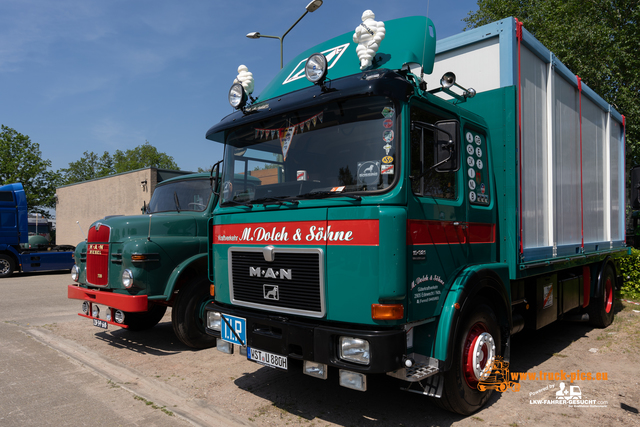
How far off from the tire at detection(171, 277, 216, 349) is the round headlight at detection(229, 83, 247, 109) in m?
2.70

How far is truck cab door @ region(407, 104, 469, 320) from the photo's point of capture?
3346mm

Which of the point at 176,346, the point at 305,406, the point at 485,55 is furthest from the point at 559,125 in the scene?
the point at 176,346

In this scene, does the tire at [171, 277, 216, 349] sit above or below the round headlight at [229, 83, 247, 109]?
below

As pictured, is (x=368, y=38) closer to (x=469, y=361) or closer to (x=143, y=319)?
(x=469, y=361)

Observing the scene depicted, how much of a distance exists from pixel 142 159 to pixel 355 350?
77305mm

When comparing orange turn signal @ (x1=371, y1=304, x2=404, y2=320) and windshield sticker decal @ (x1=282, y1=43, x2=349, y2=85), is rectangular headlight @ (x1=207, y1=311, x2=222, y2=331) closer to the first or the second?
orange turn signal @ (x1=371, y1=304, x2=404, y2=320)

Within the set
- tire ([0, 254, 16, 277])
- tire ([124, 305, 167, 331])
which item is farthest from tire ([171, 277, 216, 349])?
tire ([0, 254, 16, 277])

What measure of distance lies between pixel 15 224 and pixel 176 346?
13230mm

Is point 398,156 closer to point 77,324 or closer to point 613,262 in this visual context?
point 613,262

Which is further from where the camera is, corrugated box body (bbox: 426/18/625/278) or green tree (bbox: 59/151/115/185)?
green tree (bbox: 59/151/115/185)

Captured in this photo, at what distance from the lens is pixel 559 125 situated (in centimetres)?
554

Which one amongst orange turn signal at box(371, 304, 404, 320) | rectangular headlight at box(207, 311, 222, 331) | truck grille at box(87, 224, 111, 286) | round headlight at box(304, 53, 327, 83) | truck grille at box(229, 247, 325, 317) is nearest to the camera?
orange turn signal at box(371, 304, 404, 320)

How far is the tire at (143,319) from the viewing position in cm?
707

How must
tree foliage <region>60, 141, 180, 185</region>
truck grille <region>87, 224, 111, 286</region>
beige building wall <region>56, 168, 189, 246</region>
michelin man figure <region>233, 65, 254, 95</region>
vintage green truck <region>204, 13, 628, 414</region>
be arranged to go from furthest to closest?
tree foliage <region>60, 141, 180, 185</region> < beige building wall <region>56, 168, 189, 246</region> < truck grille <region>87, 224, 111, 286</region> < michelin man figure <region>233, 65, 254, 95</region> < vintage green truck <region>204, 13, 628, 414</region>
